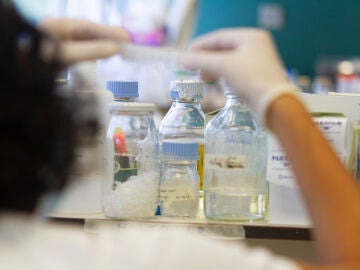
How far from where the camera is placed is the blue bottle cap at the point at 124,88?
1.37m

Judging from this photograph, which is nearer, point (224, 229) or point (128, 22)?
point (224, 229)

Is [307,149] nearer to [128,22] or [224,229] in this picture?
[224,229]

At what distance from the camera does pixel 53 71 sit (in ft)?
2.09

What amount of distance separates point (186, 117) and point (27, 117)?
2.93 ft

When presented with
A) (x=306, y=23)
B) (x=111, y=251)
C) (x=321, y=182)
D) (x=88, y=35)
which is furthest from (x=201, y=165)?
(x=306, y=23)

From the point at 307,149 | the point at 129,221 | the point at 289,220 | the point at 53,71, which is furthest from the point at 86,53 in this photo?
the point at 289,220

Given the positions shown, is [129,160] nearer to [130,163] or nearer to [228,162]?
[130,163]

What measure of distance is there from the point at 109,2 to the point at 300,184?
3142 millimetres

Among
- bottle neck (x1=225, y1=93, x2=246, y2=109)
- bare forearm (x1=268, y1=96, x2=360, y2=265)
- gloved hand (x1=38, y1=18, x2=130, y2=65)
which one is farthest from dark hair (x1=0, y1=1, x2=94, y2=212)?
bottle neck (x1=225, y1=93, x2=246, y2=109)

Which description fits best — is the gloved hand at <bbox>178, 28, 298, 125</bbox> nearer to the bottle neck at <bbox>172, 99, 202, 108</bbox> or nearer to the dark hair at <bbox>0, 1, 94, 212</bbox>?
the dark hair at <bbox>0, 1, 94, 212</bbox>

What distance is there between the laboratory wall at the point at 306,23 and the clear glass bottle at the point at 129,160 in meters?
4.83

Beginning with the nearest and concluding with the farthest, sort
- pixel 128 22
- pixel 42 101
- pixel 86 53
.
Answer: pixel 42 101
pixel 86 53
pixel 128 22

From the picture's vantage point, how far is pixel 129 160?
1.38m

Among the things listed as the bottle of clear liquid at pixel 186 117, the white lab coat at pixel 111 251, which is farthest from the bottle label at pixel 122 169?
the white lab coat at pixel 111 251
